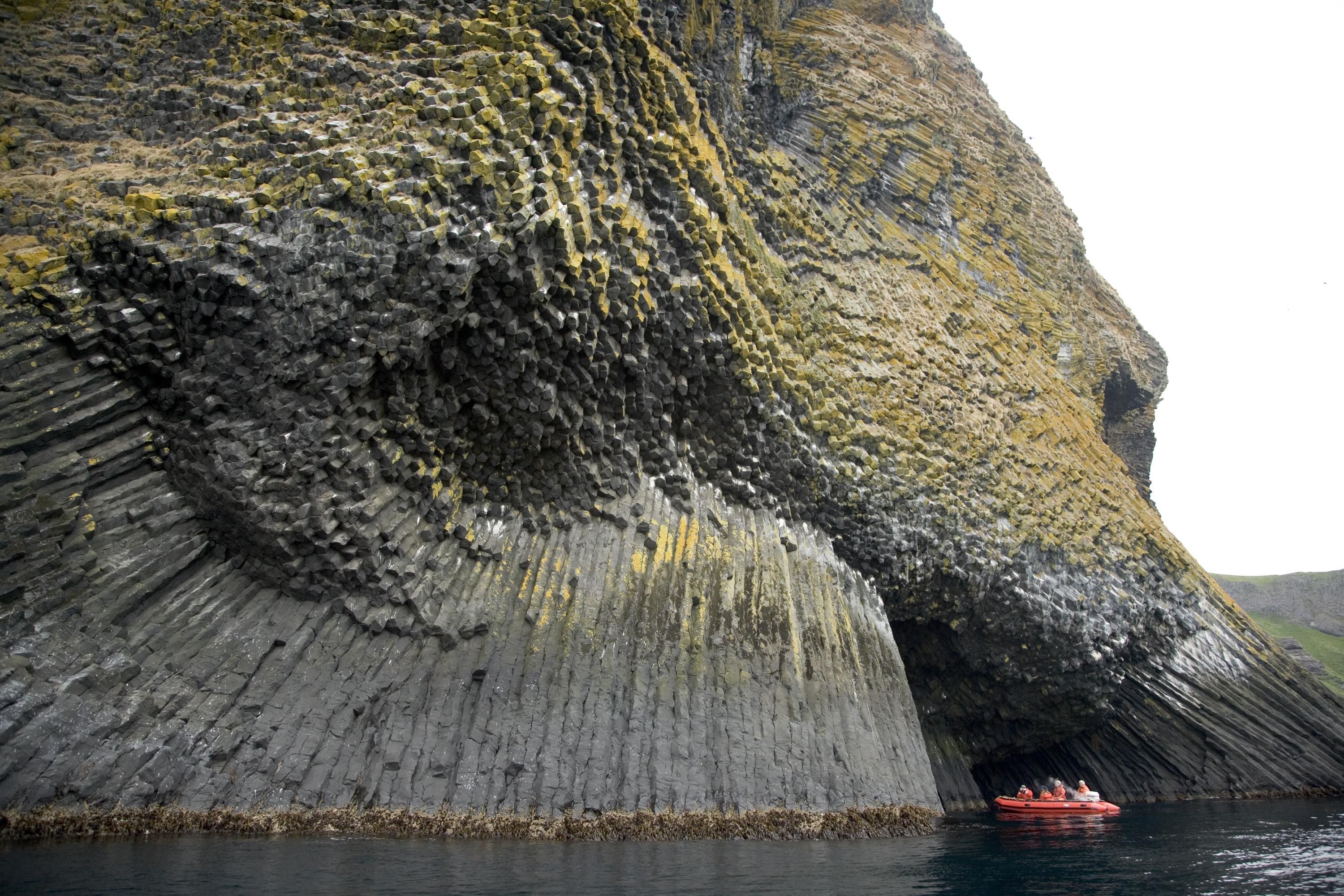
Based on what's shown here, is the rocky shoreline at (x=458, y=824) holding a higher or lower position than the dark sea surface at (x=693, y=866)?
lower

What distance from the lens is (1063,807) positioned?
19.9 meters

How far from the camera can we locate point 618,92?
15000 millimetres

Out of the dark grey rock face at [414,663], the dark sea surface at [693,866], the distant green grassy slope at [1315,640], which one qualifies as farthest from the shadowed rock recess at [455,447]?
the distant green grassy slope at [1315,640]

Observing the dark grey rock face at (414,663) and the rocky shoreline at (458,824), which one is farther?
the dark grey rock face at (414,663)

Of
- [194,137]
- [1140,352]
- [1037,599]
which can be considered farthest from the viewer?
[1140,352]

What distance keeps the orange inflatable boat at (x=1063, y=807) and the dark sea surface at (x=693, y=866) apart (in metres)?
4.98

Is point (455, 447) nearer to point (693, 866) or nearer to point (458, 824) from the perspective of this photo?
point (458, 824)

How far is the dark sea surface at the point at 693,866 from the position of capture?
755cm

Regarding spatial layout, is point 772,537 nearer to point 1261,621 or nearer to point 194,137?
point 194,137

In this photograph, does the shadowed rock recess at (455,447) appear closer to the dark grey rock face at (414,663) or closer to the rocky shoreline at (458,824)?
the dark grey rock face at (414,663)

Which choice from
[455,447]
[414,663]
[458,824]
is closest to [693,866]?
[458,824]

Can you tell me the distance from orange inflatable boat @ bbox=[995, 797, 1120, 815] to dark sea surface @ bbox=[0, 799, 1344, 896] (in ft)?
16.3

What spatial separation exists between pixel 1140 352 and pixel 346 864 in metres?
31.2

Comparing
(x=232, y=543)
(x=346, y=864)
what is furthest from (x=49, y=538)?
(x=346, y=864)
